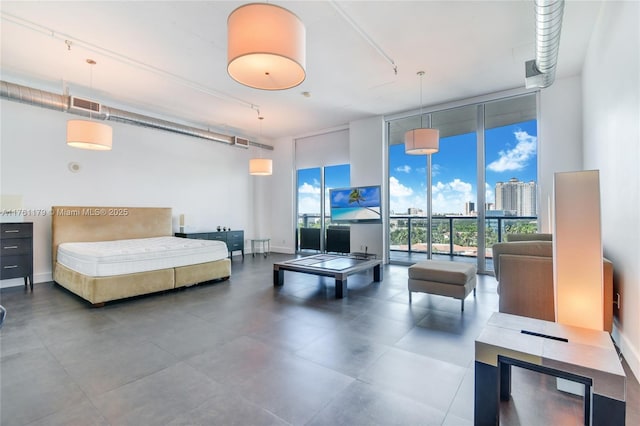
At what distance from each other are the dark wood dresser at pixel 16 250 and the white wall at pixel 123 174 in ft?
1.74

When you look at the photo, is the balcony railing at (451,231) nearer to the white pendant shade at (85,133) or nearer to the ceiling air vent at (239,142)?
the ceiling air vent at (239,142)

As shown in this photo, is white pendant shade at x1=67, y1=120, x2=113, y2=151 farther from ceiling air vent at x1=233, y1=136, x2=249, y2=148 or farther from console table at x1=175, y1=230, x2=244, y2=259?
ceiling air vent at x1=233, y1=136, x2=249, y2=148

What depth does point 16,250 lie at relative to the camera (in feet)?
14.9

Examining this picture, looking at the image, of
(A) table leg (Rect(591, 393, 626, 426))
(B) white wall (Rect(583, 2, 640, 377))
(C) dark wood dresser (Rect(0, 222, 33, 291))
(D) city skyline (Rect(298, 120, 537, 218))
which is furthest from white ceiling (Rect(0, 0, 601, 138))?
(A) table leg (Rect(591, 393, 626, 426))

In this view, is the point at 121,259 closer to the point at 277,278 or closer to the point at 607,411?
the point at 277,278

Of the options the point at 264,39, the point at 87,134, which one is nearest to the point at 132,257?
the point at 87,134

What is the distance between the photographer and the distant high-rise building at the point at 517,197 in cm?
546

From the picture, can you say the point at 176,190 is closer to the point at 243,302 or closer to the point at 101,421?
the point at 243,302

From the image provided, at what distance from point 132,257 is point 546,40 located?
5.73m

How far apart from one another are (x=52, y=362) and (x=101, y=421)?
1.16 meters

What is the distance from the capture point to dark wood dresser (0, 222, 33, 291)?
174 inches

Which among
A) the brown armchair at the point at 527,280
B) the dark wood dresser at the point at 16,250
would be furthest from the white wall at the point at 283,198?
the brown armchair at the point at 527,280

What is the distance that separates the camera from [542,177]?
5.21 m

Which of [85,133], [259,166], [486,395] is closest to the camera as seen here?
[486,395]
